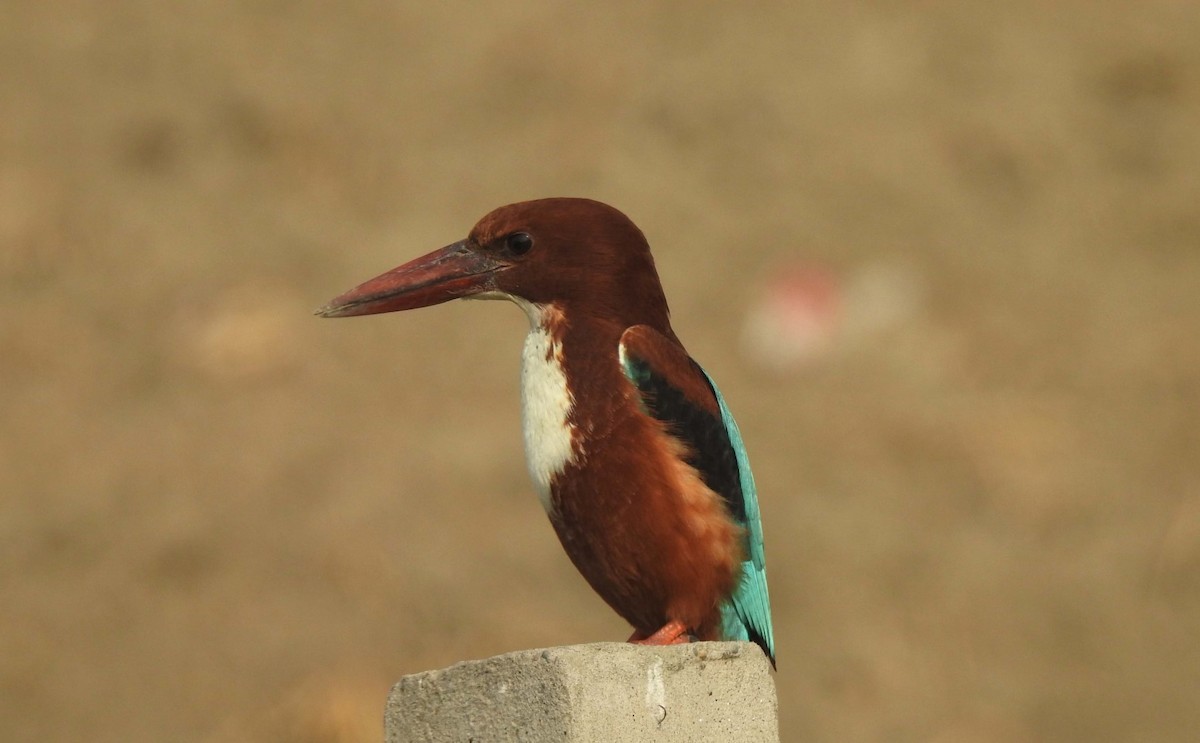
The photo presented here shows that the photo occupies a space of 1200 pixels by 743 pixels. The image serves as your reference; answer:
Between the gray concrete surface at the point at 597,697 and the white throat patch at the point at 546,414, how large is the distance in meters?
0.45

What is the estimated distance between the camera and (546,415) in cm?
293

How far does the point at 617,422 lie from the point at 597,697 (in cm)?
60

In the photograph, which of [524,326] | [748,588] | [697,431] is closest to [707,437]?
[697,431]

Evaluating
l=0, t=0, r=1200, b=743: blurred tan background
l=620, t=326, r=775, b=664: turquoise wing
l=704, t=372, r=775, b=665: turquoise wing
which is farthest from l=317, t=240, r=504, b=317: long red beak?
l=0, t=0, r=1200, b=743: blurred tan background

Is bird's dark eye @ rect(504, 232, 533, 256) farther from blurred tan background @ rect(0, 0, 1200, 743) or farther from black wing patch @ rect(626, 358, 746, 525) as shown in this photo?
blurred tan background @ rect(0, 0, 1200, 743)

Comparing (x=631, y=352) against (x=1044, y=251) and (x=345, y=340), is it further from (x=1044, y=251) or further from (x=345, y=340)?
(x=1044, y=251)

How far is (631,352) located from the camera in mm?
2963

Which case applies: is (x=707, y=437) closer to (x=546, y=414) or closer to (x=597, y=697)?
(x=546, y=414)

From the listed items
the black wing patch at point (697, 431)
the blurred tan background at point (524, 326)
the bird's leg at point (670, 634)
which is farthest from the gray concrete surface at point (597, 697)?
the blurred tan background at point (524, 326)

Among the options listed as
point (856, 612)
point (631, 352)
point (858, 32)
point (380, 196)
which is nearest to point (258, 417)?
point (380, 196)

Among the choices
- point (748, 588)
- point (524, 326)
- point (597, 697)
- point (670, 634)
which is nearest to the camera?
point (597, 697)

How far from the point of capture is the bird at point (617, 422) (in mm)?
2883

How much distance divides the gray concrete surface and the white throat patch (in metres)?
0.45

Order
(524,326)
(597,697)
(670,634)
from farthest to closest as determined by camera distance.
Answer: (524,326) → (670,634) → (597,697)
